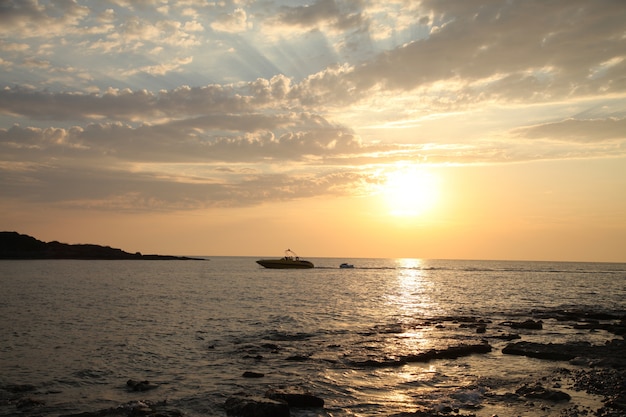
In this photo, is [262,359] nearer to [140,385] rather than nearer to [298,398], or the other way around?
[140,385]

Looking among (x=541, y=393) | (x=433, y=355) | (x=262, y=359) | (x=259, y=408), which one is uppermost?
(x=541, y=393)

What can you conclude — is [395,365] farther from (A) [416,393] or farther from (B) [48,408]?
(B) [48,408]

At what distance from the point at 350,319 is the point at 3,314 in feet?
101

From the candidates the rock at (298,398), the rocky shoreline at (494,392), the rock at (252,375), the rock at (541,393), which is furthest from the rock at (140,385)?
the rock at (541,393)

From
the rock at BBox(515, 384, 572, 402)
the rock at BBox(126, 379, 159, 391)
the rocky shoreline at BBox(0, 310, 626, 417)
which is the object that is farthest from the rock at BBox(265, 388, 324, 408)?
the rock at BBox(515, 384, 572, 402)

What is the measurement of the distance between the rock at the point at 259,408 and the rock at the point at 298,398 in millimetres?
1018

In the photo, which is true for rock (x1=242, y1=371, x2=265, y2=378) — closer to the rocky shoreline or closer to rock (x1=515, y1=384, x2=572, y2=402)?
the rocky shoreline

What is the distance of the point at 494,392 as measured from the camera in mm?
18250

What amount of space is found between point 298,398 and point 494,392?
785 cm

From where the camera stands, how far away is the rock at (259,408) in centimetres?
1503

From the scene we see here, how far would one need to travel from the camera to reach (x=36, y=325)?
35.0 metres

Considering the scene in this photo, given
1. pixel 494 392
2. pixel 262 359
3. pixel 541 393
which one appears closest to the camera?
pixel 541 393

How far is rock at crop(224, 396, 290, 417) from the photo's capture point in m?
15.0

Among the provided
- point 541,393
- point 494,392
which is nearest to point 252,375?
point 494,392
